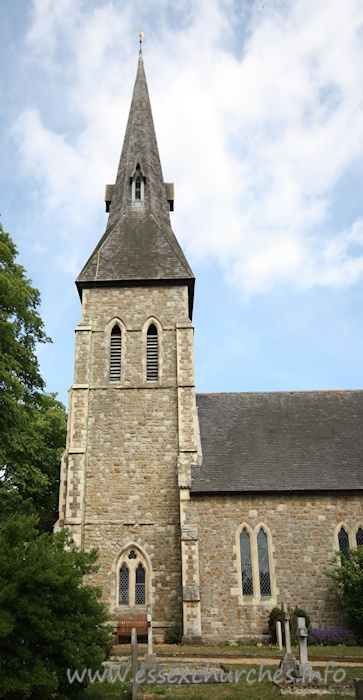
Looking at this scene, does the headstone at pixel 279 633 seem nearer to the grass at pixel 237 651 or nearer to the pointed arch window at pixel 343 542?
the grass at pixel 237 651

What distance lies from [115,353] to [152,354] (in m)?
1.37

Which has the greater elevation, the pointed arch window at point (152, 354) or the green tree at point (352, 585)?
the pointed arch window at point (152, 354)

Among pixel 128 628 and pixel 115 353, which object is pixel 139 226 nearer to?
pixel 115 353

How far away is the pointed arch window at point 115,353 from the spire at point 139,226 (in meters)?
1.98

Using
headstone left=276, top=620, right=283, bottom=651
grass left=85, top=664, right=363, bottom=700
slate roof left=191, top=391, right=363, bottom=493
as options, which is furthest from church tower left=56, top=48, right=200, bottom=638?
grass left=85, top=664, right=363, bottom=700

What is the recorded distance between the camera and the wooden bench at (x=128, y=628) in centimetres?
1688

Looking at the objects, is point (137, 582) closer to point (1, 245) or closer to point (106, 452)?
point (106, 452)

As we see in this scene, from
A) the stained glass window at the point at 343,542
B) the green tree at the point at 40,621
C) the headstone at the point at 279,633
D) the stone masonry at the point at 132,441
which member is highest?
the stone masonry at the point at 132,441

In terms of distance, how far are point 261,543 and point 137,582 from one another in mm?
4046

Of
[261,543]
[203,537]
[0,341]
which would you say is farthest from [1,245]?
[261,543]

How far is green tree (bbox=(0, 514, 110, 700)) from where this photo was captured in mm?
7727

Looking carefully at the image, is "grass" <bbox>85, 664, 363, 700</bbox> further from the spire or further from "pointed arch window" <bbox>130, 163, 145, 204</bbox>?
"pointed arch window" <bbox>130, 163, 145, 204</bbox>

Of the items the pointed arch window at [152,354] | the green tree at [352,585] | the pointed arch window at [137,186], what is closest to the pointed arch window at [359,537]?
the green tree at [352,585]

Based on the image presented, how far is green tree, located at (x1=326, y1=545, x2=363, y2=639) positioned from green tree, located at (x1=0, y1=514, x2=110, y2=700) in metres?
9.68
